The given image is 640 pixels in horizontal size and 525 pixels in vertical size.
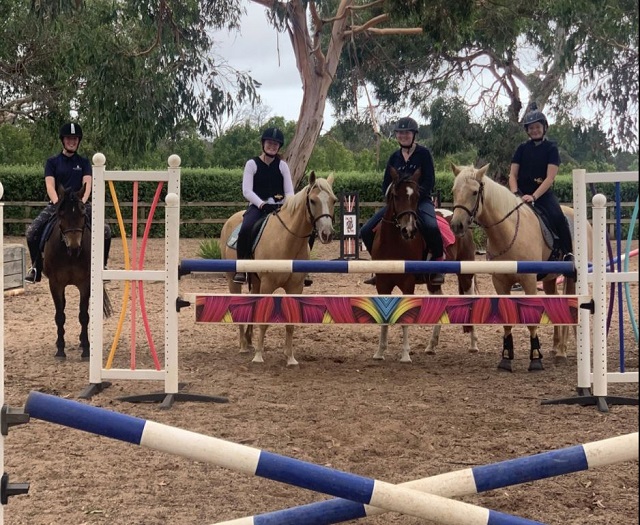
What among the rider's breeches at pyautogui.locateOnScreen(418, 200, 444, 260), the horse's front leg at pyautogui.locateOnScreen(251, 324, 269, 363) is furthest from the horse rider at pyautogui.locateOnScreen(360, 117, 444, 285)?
the horse's front leg at pyautogui.locateOnScreen(251, 324, 269, 363)

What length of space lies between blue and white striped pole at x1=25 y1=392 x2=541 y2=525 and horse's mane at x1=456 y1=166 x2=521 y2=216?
563 centimetres

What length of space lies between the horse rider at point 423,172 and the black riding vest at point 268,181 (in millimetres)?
1102

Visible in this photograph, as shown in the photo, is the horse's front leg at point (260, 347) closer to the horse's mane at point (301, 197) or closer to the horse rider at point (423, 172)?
the horse's mane at point (301, 197)

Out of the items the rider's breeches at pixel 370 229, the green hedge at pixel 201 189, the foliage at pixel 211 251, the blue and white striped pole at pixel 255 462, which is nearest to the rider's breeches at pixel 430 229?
the rider's breeches at pixel 370 229

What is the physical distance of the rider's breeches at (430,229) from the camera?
8.06m

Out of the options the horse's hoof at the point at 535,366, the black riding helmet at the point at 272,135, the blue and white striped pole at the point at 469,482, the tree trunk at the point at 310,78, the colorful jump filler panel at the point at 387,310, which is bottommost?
the horse's hoof at the point at 535,366

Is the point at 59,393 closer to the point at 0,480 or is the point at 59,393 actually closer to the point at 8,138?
the point at 0,480

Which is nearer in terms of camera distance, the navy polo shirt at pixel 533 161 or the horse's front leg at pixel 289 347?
the horse's front leg at pixel 289 347

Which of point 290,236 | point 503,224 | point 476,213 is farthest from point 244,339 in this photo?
point 503,224

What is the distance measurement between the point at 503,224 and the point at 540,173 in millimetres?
839

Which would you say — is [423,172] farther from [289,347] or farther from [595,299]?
[595,299]

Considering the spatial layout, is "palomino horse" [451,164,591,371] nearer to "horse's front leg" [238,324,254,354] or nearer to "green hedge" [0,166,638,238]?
"horse's front leg" [238,324,254,354]

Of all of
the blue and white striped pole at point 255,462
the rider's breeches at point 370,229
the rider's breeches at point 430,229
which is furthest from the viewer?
the rider's breeches at point 370,229

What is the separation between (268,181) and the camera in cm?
848
